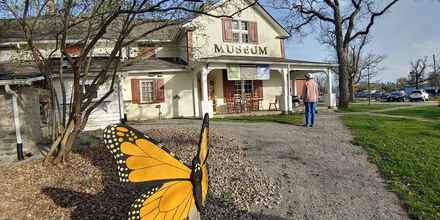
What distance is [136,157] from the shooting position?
264 centimetres

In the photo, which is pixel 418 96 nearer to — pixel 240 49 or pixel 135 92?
pixel 240 49

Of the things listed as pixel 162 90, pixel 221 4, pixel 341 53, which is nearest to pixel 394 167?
pixel 221 4

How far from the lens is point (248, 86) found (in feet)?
63.3

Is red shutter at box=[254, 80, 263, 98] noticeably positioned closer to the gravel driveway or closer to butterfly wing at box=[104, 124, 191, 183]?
the gravel driveway

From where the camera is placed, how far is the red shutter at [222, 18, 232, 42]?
722 inches

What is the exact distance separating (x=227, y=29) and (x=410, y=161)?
45.1 feet

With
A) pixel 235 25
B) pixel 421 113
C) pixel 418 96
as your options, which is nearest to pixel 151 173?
pixel 235 25

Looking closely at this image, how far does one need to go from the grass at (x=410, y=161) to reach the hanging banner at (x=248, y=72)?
701cm

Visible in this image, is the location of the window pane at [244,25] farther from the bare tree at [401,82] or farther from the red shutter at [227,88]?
the bare tree at [401,82]

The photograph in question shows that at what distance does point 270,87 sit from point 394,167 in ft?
46.0

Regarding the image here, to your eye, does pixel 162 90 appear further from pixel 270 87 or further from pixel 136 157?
pixel 136 157

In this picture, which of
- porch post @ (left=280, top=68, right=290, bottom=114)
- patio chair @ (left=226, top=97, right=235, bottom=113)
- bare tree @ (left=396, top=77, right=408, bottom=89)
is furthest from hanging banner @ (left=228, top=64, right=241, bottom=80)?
bare tree @ (left=396, top=77, right=408, bottom=89)

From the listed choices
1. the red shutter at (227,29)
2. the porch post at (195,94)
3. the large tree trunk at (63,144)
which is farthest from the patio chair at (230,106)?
the large tree trunk at (63,144)

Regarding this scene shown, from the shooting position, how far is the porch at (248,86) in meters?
16.0
